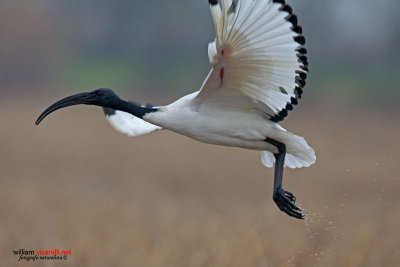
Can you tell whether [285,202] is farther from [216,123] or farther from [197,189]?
[197,189]

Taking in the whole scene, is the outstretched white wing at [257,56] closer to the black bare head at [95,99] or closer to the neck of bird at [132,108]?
the neck of bird at [132,108]

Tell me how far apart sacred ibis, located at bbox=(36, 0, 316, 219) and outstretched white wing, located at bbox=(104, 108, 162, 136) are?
506 mm

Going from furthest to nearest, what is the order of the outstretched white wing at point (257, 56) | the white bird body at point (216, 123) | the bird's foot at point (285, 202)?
1. the bird's foot at point (285, 202)
2. the white bird body at point (216, 123)
3. the outstretched white wing at point (257, 56)

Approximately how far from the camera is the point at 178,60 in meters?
15.1

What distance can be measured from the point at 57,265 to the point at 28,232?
82cm

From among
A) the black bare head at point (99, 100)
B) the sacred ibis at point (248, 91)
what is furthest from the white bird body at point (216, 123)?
the black bare head at point (99, 100)

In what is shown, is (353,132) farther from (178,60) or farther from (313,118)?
(178,60)

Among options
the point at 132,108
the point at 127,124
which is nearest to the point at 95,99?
the point at 132,108

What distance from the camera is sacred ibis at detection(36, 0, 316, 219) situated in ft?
8.84

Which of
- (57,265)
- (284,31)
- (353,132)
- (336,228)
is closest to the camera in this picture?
(284,31)

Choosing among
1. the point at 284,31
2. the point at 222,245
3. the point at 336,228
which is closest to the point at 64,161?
the point at 222,245

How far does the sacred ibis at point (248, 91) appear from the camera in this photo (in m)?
2.69

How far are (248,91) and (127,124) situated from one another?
99 cm

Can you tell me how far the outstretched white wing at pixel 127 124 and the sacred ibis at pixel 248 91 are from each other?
506mm
